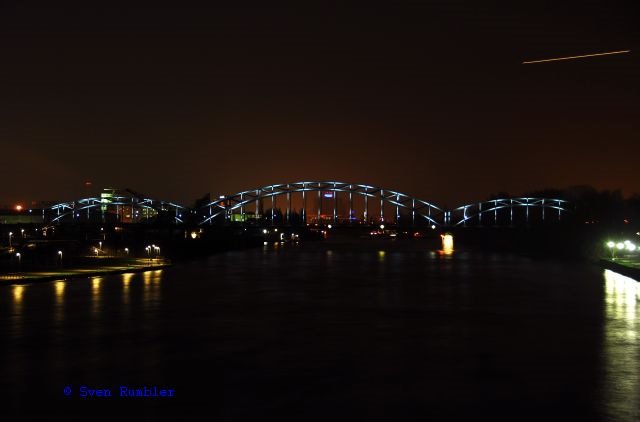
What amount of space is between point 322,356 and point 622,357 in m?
5.75

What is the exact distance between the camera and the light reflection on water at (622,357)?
12.0 m

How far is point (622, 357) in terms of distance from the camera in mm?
16125

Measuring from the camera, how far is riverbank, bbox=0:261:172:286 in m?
38.9

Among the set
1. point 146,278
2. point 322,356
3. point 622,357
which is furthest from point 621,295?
point 146,278

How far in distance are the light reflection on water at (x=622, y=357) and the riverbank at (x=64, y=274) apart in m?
25.5

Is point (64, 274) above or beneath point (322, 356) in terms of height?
above

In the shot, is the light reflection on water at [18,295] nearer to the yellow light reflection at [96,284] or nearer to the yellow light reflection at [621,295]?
the yellow light reflection at [96,284]

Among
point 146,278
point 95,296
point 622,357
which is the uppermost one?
point 146,278

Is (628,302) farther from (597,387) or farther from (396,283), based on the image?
(597,387)

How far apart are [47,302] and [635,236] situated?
84.8 m

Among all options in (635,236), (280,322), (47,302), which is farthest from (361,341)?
(635,236)

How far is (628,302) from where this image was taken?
28.8m

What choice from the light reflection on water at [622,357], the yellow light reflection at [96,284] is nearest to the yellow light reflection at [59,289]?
the yellow light reflection at [96,284]

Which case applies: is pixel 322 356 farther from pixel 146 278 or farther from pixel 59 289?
pixel 146 278
